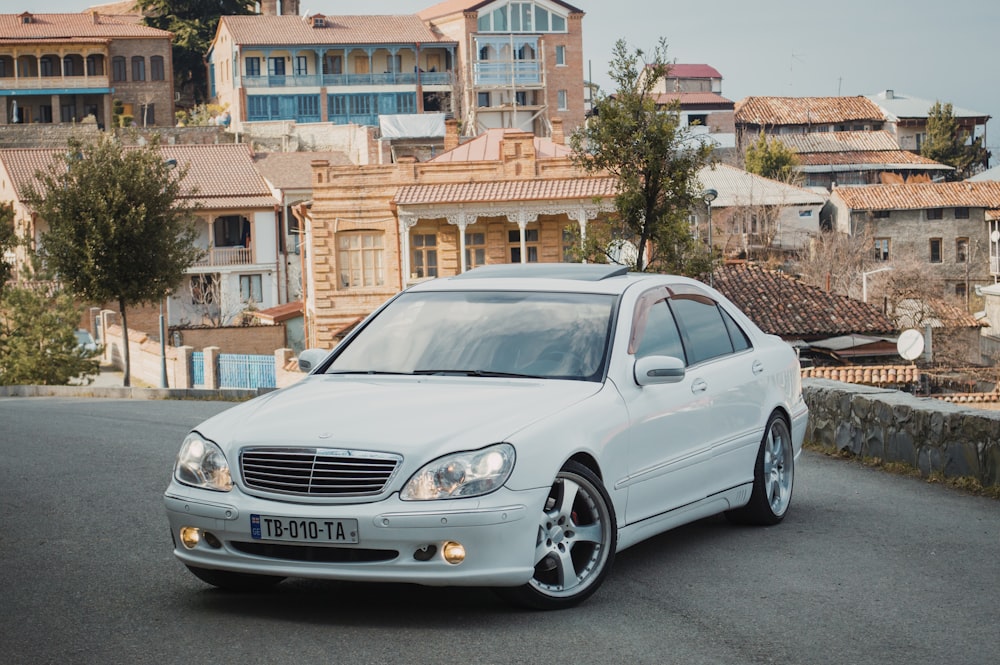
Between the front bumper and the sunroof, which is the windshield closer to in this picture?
the sunroof

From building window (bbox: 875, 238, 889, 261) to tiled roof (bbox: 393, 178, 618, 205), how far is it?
34568mm

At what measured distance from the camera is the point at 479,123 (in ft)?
293

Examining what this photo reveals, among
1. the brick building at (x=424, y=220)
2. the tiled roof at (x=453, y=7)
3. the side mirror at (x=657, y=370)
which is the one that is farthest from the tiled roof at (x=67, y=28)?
the side mirror at (x=657, y=370)

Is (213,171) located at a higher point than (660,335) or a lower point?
higher

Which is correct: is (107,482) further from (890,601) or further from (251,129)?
(251,129)

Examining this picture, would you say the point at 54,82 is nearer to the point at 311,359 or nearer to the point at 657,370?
the point at 311,359

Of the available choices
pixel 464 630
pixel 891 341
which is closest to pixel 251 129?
pixel 891 341

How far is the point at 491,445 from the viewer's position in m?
5.96

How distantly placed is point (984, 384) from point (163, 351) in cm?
2886

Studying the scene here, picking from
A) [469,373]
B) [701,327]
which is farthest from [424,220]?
[469,373]

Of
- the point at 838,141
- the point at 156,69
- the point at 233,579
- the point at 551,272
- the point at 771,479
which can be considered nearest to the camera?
the point at 233,579

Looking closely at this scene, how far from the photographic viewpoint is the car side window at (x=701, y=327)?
26.2 ft

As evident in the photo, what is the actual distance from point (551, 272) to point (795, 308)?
3991 cm

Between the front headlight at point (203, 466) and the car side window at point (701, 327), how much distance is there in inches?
112
